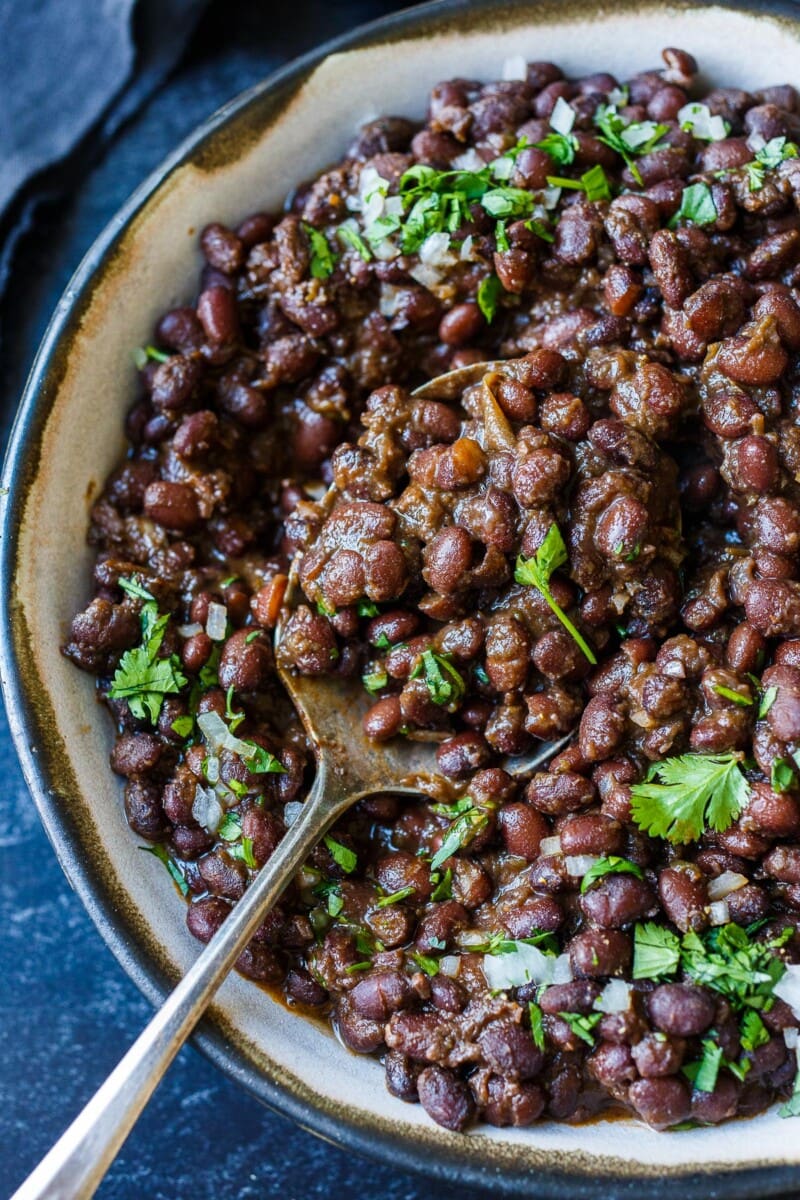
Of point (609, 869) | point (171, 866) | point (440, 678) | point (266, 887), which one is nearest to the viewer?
point (609, 869)

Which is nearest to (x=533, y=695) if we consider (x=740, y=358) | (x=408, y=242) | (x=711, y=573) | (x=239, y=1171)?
(x=711, y=573)

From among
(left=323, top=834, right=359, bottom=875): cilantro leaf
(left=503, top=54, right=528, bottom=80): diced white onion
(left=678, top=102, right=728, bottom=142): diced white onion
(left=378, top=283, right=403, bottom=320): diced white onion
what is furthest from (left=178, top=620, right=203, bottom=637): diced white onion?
(left=678, top=102, right=728, bottom=142): diced white onion

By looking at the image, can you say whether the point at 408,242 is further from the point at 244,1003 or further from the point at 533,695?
Result: the point at 244,1003

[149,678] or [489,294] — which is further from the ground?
[489,294]

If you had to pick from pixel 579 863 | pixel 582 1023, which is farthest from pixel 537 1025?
pixel 579 863

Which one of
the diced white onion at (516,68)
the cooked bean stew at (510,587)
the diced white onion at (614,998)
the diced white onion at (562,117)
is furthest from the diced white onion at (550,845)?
the diced white onion at (516,68)

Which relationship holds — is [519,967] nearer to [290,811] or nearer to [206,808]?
[290,811]

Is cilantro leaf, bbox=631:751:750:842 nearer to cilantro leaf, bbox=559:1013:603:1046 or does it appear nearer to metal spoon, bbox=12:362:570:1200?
metal spoon, bbox=12:362:570:1200

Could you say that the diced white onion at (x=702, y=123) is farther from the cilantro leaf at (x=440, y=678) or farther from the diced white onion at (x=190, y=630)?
the diced white onion at (x=190, y=630)
